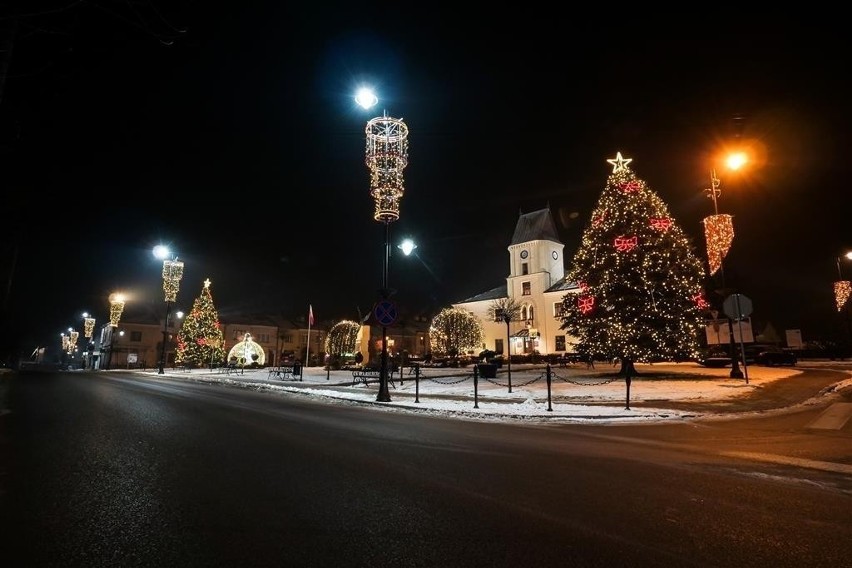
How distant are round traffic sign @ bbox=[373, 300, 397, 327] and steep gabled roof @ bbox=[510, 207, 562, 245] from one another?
5563 centimetres

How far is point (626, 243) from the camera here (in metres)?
27.5

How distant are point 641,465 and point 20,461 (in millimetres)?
8722

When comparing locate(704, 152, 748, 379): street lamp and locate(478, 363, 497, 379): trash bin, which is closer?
locate(704, 152, 748, 379): street lamp

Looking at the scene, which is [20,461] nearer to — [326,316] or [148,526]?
[148,526]

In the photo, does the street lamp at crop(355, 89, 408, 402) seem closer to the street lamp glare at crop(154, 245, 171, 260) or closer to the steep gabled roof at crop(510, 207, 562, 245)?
the street lamp glare at crop(154, 245, 171, 260)

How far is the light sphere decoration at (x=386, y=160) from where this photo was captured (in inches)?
728

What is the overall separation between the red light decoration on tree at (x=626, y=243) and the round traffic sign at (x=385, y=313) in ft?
51.1

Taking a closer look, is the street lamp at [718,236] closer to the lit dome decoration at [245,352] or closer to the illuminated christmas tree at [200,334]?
the lit dome decoration at [245,352]

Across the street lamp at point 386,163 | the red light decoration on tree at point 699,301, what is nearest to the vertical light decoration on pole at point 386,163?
the street lamp at point 386,163

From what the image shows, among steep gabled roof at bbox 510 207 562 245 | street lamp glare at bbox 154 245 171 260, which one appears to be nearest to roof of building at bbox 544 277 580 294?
steep gabled roof at bbox 510 207 562 245

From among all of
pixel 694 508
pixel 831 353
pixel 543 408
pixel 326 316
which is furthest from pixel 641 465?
pixel 326 316

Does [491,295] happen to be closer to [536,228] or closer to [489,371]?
[536,228]

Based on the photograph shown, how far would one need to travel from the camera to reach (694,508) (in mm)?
5074

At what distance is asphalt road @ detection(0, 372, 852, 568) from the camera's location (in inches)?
152
